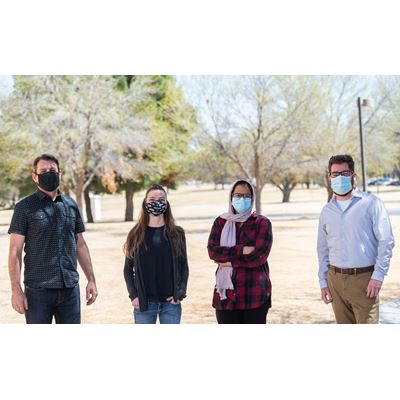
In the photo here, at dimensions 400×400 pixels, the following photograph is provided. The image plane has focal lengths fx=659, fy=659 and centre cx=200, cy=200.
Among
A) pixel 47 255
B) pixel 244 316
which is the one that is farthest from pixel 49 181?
pixel 244 316

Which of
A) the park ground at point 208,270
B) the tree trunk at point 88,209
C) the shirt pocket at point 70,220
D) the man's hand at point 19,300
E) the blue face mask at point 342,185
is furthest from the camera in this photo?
the tree trunk at point 88,209

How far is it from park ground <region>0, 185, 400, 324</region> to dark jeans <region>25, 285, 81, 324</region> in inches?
130

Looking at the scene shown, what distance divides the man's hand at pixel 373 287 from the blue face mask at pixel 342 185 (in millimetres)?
529

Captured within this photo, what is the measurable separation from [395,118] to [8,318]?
12.1 m

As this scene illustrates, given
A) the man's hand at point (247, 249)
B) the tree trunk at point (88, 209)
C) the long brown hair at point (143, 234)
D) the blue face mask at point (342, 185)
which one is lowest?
the tree trunk at point (88, 209)

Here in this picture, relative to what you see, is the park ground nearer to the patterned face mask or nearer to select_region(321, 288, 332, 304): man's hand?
select_region(321, 288, 332, 304): man's hand

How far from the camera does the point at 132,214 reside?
21.0m

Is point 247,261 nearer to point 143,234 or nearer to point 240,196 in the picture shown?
point 240,196

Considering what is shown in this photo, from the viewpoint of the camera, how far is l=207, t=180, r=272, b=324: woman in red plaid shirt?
3.67m

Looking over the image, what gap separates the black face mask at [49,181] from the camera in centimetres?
374

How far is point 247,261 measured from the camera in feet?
12.2

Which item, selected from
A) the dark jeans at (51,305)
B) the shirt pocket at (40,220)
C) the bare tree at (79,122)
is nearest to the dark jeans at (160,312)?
the dark jeans at (51,305)

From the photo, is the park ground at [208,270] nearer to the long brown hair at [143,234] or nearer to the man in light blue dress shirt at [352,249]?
the man in light blue dress shirt at [352,249]
